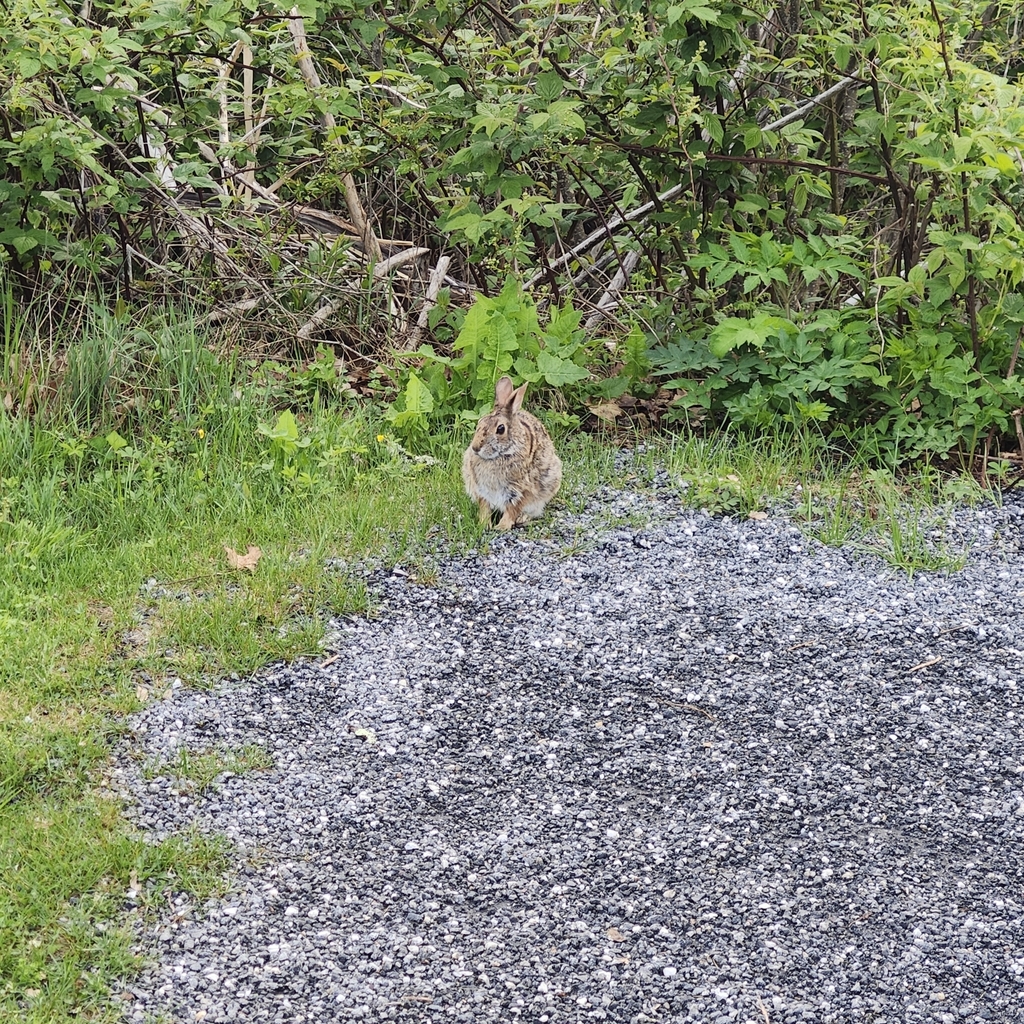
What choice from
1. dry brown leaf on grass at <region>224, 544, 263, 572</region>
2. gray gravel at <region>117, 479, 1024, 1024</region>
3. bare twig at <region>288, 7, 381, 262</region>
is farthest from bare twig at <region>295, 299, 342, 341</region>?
gray gravel at <region>117, 479, 1024, 1024</region>

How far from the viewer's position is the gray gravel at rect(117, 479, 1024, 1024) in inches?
132

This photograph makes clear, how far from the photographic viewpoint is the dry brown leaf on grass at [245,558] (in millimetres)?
5180

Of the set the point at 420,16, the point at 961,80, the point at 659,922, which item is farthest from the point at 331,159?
the point at 659,922

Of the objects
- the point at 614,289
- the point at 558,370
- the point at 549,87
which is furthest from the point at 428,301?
the point at 549,87

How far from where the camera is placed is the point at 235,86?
7828mm

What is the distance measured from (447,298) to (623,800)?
147 inches

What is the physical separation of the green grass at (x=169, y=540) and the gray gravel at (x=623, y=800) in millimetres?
139

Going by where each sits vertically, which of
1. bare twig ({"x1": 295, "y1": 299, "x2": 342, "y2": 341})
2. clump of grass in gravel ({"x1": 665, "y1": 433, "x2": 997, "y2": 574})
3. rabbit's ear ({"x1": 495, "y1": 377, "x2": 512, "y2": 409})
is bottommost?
clump of grass in gravel ({"x1": 665, "y1": 433, "x2": 997, "y2": 574})

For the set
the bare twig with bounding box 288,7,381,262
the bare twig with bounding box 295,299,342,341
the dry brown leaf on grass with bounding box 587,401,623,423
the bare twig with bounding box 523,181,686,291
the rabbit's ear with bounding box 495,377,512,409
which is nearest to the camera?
the rabbit's ear with bounding box 495,377,512,409

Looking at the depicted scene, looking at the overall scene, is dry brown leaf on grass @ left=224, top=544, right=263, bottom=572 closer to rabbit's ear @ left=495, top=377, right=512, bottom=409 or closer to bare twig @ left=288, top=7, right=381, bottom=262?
rabbit's ear @ left=495, top=377, right=512, bottom=409

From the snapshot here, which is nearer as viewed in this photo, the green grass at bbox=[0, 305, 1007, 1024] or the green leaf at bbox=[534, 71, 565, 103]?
the green grass at bbox=[0, 305, 1007, 1024]

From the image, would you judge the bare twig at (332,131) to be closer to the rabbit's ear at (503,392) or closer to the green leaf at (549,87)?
the green leaf at (549,87)

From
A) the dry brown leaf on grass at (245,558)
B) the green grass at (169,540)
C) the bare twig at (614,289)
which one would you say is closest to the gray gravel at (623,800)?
the green grass at (169,540)

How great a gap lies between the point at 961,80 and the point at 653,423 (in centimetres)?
214
